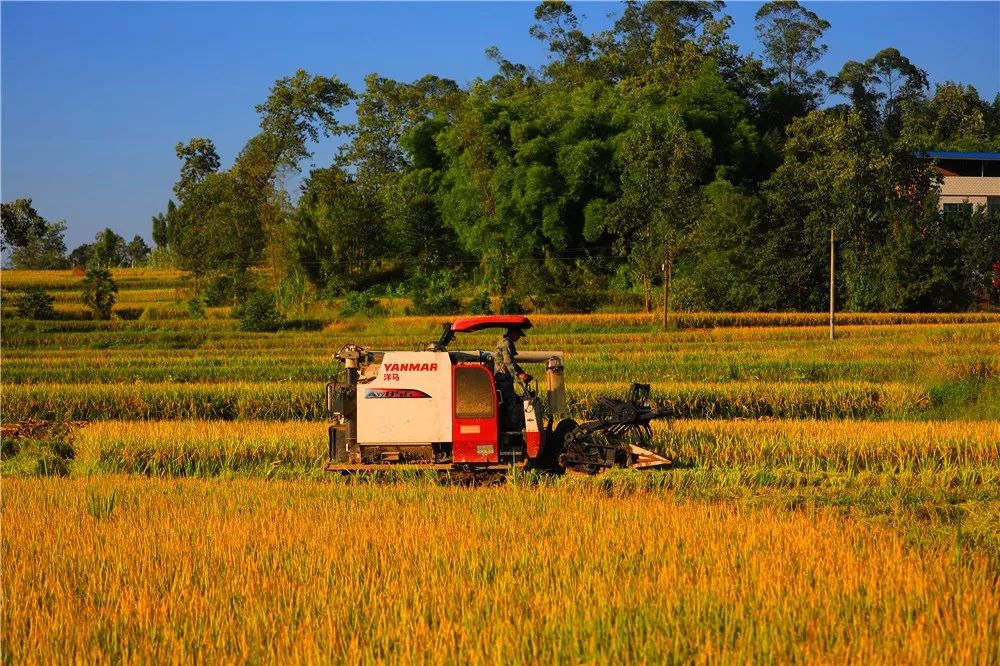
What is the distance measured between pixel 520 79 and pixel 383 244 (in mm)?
33053

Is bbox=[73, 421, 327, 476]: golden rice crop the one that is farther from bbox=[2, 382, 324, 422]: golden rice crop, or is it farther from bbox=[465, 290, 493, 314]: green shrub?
bbox=[465, 290, 493, 314]: green shrub

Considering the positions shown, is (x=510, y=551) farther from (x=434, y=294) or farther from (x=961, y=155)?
(x=961, y=155)

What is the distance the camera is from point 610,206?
59031 millimetres

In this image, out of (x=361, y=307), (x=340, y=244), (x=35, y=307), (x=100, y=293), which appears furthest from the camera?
(x=340, y=244)

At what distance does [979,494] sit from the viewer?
43.3ft

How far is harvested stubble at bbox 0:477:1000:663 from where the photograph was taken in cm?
722


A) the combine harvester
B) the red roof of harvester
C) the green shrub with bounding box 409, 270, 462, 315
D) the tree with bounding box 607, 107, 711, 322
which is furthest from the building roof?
the red roof of harvester

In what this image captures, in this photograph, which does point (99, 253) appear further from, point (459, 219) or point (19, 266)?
point (459, 219)

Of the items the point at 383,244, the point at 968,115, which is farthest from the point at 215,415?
the point at 968,115

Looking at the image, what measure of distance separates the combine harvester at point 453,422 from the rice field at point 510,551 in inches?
18.2

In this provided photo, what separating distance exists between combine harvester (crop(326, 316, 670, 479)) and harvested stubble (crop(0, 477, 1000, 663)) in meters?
2.52

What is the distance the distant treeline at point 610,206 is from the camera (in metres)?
56.2

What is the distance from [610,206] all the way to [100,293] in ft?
86.0

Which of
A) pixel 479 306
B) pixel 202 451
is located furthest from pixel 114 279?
pixel 202 451
